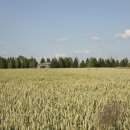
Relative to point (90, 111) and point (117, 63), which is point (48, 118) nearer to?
point (90, 111)

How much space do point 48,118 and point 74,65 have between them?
Answer: 9558cm

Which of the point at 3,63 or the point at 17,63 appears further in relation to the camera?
the point at 17,63

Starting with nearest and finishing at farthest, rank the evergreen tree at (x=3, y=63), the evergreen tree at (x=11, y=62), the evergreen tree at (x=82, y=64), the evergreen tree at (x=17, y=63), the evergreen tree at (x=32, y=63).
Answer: the evergreen tree at (x=3, y=63)
the evergreen tree at (x=11, y=62)
the evergreen tree at (x=17, y=63)
the evergreen tree at (x=32, y=63)
the evergreen tree at (x=82, y=64)

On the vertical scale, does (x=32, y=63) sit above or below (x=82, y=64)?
above

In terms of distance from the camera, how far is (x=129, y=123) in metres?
7.52

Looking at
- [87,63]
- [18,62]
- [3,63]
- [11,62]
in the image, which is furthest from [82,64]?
[3,63]

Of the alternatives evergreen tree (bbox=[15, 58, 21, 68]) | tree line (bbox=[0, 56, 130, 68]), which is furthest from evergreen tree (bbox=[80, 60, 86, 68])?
evergreen tree (bbox=[15, 58, 21, 68])

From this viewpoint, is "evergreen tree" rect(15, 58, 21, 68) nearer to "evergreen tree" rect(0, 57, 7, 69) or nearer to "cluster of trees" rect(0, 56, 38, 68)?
"cluster of trees" rect(0, 56, 38, 68)

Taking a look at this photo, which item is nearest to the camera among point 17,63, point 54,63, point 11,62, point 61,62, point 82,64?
point 11,62

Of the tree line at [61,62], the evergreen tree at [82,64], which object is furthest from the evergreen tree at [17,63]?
the evergreen tree at [82,64]

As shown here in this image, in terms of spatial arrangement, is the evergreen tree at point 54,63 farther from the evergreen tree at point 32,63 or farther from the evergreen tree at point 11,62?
the evergreen tree at point 11,62

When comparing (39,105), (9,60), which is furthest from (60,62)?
(39,105)

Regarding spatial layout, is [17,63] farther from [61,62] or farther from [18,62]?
[61,62]

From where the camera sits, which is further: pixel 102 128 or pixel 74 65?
pixel 74 65
